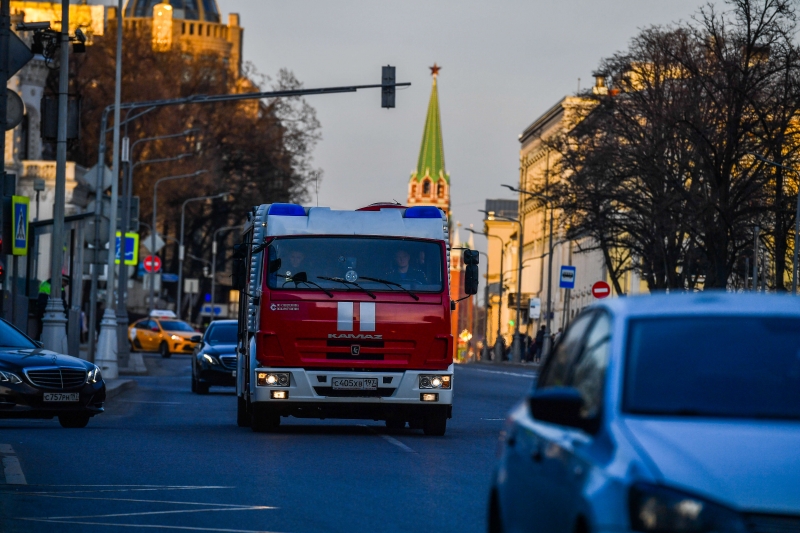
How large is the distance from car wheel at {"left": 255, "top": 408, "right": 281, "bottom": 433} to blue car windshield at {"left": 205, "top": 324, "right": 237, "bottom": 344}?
45.3 ft

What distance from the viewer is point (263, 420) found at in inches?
814

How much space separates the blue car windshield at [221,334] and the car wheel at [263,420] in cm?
1381

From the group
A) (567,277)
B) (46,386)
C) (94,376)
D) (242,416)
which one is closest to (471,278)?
(242,416)

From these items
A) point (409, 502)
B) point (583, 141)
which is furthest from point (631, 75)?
point (409, 502)

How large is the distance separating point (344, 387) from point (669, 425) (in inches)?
550

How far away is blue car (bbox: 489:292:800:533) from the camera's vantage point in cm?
535

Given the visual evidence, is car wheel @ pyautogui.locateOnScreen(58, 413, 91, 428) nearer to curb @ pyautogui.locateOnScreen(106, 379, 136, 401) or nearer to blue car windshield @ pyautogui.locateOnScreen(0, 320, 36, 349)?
blue car windshield @ pyautogui.locateOnScreen(0, 320, 36, 349)

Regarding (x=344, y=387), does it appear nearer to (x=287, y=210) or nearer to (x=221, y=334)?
(x=287, y=210)

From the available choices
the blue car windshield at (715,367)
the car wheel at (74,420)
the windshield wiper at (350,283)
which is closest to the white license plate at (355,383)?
the windshield wiper at (350,283)

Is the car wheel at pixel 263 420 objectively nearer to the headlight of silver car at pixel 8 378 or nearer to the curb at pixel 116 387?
the headlight of silver car at pixel 8 378

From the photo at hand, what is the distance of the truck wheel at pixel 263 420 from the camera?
20.4 metres

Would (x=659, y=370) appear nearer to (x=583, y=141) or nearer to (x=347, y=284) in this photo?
(x=347, y=284)

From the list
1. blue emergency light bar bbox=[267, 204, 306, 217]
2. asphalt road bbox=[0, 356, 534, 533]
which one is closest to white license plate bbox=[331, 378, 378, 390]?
asphalt road bbox=[0, 356, 534, 533]

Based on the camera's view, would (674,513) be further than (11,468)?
No
